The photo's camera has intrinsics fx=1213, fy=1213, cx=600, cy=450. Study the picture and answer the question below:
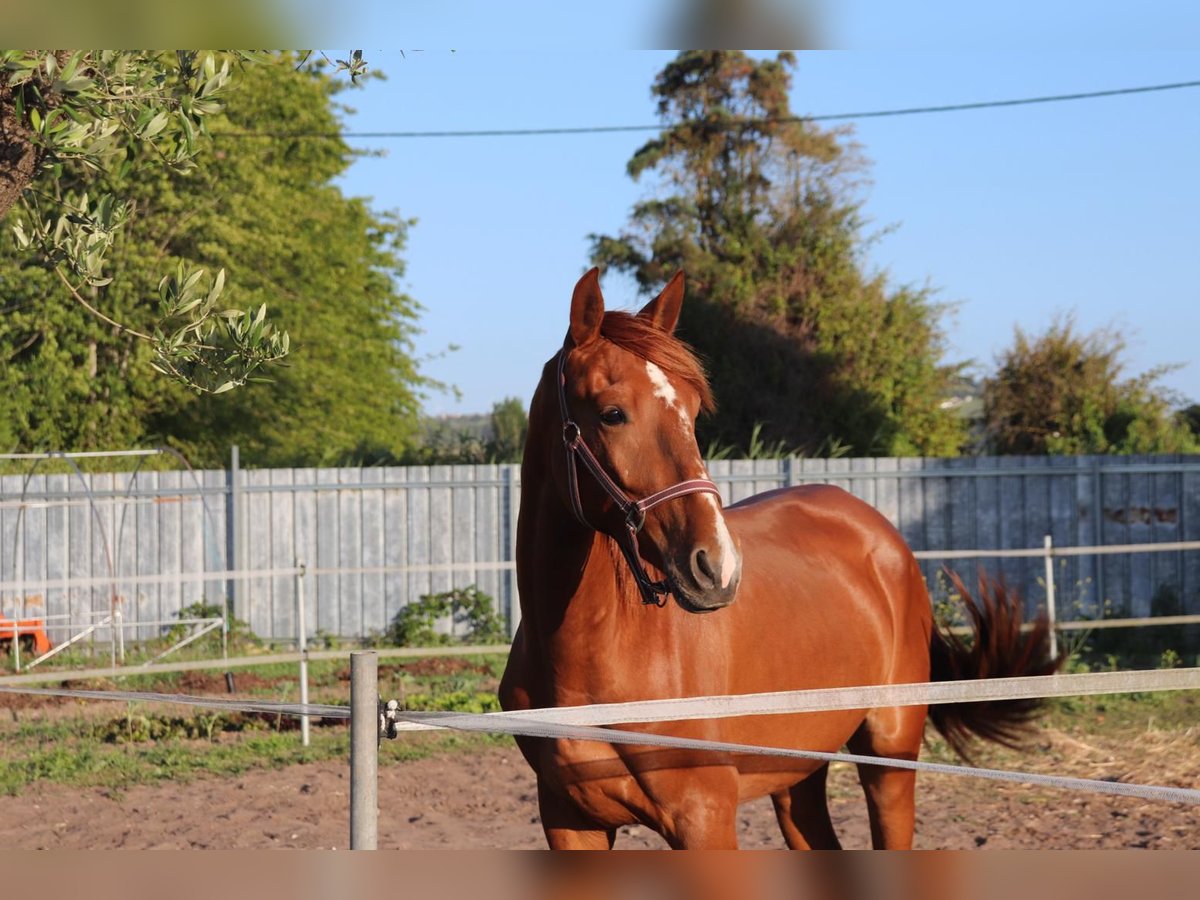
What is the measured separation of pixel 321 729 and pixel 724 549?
22.1 ft

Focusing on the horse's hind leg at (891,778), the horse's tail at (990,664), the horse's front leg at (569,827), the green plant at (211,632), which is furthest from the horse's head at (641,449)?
the green plant at (211,632)

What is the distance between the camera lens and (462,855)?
1521 mm

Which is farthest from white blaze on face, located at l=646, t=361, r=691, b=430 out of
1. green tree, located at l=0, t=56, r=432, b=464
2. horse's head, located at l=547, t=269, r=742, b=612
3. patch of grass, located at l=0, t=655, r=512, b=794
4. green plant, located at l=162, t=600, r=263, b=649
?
green tree, located at l=0, t=56, r=432, b=464

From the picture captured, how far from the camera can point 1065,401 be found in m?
17.1

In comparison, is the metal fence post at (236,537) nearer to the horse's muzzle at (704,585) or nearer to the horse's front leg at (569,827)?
the horse's front leg at (569,827)

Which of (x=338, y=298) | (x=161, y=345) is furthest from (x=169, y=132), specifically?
(x=338, y=298)

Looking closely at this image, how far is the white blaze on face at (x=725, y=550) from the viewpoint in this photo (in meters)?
2.37

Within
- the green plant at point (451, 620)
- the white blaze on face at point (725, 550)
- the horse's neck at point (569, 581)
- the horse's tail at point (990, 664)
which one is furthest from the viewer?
the green plant at point (451, 620)

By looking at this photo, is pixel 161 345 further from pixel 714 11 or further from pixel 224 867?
pixel 714 11

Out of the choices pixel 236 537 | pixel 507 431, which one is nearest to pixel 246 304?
pixel 507 431

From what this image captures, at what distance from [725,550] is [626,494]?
0.87 ft

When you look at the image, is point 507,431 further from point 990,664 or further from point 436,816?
point 990,664

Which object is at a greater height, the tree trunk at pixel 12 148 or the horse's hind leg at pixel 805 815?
the tree trunk at pixel 12 148

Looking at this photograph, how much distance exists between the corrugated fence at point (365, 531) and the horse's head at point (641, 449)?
31.8 feet
